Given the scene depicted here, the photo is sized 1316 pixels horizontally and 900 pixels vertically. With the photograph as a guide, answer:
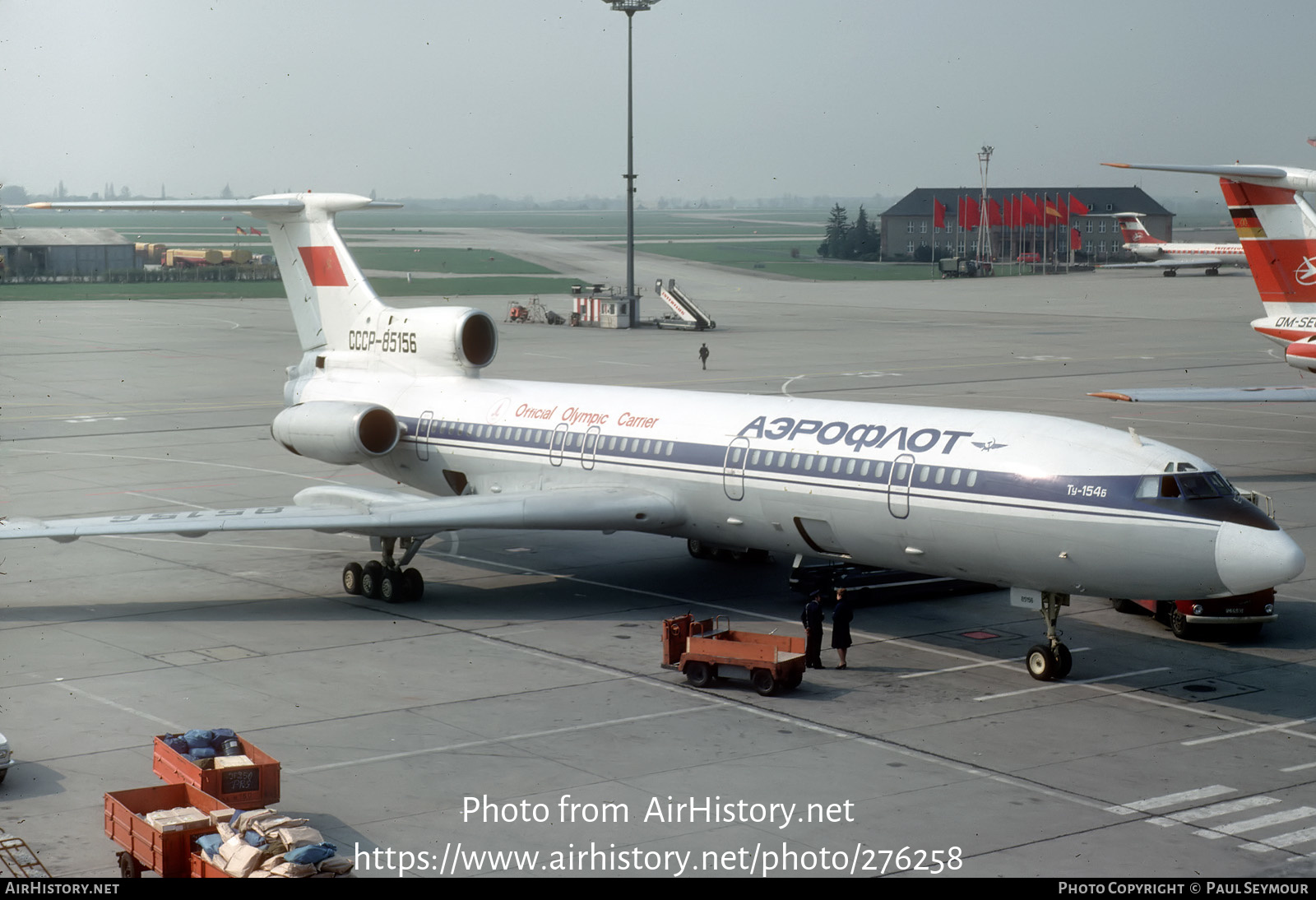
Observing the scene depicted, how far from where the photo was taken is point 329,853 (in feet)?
42.9

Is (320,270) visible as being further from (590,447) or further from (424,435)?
(590,447)

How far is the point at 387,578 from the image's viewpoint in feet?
83.1

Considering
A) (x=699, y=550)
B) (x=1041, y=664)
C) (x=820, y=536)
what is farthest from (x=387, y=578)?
(x=1041, y=664)

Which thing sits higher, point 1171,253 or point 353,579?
point 1171,253

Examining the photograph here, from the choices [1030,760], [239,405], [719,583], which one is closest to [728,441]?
[719,583]

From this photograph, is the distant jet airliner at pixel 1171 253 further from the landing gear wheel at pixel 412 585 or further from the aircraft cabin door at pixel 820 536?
the landing gear wheel at pixel 412 585

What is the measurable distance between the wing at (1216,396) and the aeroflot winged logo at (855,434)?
12.5 meters

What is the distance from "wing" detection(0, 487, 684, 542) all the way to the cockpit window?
8120mm

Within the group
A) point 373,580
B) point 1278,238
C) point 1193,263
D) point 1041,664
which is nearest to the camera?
point 1041,664

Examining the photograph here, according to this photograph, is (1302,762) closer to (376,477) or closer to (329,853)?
(329,853)

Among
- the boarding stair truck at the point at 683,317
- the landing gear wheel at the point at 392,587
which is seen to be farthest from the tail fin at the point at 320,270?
the boarding stair truck at the point at 683,317

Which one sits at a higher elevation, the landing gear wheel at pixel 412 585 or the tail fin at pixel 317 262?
the tail fin at pixel 317 262

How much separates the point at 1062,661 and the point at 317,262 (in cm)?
1784

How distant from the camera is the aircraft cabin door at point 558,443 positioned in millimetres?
26859
